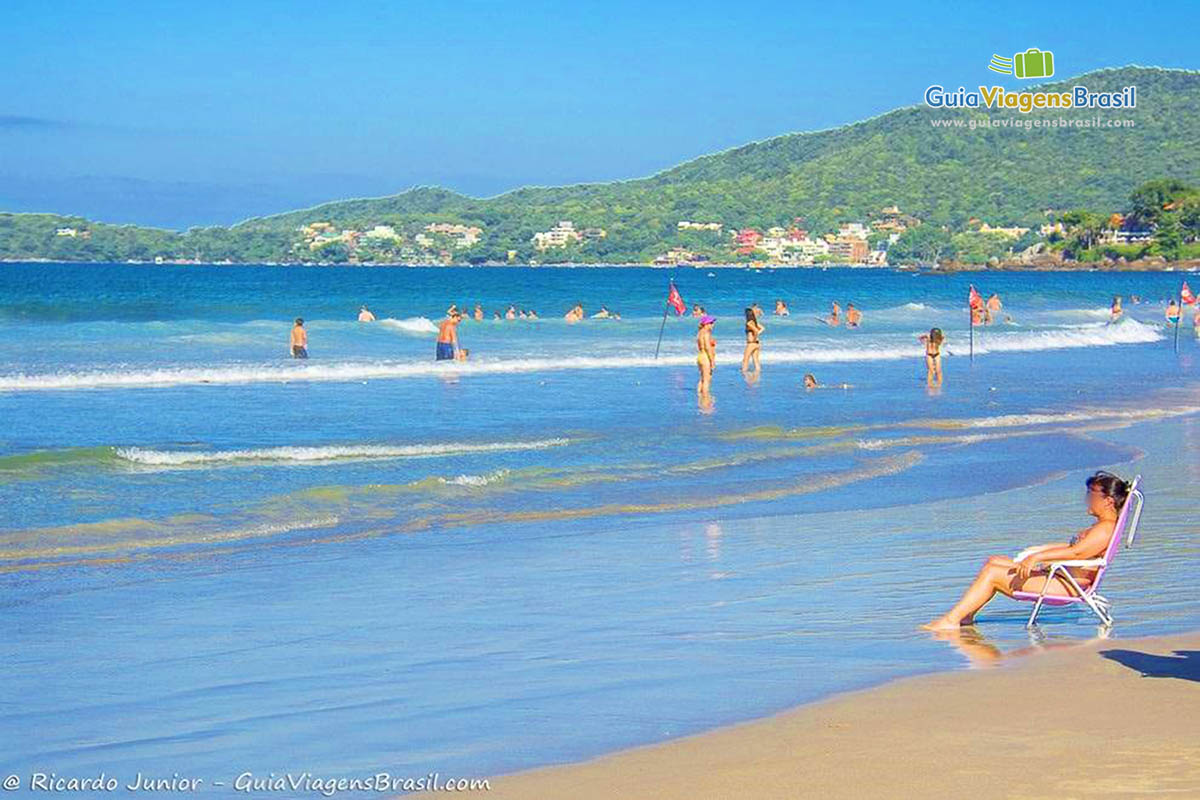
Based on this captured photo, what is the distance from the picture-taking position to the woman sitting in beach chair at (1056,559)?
8.81m

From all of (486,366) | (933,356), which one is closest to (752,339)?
(933,356)

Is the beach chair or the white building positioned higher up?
the white building

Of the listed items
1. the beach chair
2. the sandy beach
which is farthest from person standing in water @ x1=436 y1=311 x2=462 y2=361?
the sandy beach

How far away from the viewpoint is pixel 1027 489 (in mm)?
15664

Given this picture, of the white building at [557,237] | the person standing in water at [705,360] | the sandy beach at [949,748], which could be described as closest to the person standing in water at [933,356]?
the person standing in water at [705,360]

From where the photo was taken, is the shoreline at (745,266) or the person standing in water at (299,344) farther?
the shoreline at (745,266)

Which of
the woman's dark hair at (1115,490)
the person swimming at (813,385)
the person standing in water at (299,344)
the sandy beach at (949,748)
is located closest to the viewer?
the sandy beach at (949,748)

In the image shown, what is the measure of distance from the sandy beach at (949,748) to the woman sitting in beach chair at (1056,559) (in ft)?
4.10

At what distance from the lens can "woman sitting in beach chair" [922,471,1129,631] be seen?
8.81 m

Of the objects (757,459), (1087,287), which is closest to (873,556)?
(757,459)

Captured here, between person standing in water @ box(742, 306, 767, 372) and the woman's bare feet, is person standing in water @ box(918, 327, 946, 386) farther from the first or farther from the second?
the woman's bare feet

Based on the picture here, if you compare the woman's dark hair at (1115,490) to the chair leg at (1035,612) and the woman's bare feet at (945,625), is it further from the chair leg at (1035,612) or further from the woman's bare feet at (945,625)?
the woman's bare feet at (945,625)

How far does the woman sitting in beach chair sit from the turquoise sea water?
22 cm

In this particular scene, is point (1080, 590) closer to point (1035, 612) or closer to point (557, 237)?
point (1035, 612)
